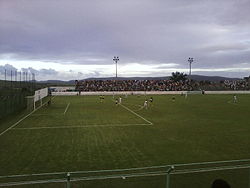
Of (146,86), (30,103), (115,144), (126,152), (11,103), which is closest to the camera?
(126,152)

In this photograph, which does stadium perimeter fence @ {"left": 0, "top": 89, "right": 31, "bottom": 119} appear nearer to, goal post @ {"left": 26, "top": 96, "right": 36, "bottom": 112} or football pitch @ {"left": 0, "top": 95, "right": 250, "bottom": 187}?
goal post @ {"left": 26, "top": 96, "right": 36, "bottom": 112}

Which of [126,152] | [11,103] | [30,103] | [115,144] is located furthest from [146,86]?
[126,152]

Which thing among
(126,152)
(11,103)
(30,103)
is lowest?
(126,152)

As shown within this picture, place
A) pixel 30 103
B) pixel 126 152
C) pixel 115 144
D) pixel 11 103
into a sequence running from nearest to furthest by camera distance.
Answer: pixel 126 152 < pixel 115 144 < pixel 11 103 < pixel 30 103

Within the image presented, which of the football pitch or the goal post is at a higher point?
the goal post

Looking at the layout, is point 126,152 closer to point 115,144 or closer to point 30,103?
point 115,144

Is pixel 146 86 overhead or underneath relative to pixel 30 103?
overhead

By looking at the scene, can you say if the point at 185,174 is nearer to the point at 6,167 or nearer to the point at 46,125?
the point at 6,167

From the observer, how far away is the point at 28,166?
12789 millimetres

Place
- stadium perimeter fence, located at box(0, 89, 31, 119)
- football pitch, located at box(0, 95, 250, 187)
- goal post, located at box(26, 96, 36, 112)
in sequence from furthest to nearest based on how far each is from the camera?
goal post, located at box(26, 96, 36, 112) → stadium perimeter fence, located at box(0, 89, 31, 119) → football pitch, located at box(0, 95, 250, 187)

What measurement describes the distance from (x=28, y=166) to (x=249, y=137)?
14984 millimetres

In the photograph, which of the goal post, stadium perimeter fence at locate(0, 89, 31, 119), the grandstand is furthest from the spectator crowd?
the grandstand

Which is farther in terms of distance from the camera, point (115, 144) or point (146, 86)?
point (146, 86)

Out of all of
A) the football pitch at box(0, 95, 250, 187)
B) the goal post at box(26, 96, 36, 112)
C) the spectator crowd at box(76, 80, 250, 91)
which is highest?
the spectator crowd at box(76, 80, 250, 91)
